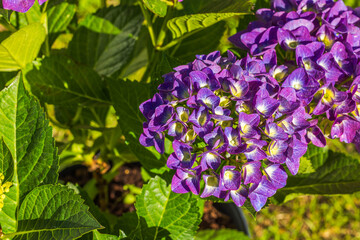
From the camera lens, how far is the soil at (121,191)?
1.37m

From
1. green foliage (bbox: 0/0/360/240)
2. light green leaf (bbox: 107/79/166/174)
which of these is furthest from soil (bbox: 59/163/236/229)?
light green leaf (bbox: 107/79/166/174)

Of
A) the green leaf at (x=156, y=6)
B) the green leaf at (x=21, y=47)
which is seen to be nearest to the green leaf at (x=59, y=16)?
the green leaf at (x=21, y=47)

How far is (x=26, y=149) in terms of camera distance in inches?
28.4

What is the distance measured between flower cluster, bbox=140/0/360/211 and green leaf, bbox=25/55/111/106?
352mm

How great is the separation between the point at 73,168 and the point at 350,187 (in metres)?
0.89

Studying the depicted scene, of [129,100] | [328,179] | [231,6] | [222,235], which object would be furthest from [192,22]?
[222,235]

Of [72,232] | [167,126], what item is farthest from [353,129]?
[72,232]

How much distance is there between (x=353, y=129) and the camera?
715 mm

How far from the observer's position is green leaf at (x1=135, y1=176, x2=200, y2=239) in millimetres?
787

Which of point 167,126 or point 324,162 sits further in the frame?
point 324,162

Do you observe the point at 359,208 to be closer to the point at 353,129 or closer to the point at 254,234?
the point at 254,234

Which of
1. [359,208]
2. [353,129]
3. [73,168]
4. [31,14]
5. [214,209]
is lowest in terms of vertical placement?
[359,208]

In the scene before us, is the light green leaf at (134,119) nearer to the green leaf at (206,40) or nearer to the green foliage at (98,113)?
the green foliage at (98,113)

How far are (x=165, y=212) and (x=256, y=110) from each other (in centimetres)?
29
